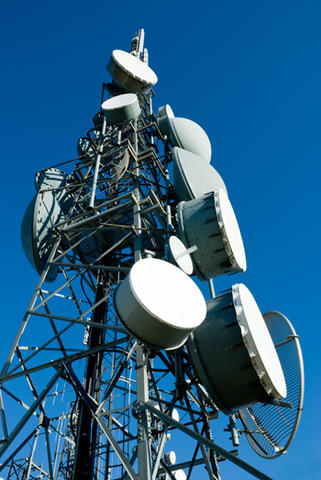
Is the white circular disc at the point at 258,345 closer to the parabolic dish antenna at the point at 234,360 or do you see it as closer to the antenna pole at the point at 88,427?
the parabolic dish antenna at the point at 234,360

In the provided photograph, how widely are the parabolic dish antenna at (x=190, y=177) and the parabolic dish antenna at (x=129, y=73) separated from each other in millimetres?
5656

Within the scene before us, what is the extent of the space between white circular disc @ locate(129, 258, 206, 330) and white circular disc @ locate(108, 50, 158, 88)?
1140cm

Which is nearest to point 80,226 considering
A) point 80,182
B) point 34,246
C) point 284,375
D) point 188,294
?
point 34,246

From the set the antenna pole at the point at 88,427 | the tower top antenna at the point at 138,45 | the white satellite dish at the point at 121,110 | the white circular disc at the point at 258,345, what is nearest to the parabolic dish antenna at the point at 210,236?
the white circular disc at the point at 258,345

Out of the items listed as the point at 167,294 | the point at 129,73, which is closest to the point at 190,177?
the point at 167,294

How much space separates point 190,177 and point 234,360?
5.76 m

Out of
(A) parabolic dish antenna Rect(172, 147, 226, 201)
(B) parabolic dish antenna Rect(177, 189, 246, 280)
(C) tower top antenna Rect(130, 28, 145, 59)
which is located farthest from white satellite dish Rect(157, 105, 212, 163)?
(C) tower top antenna Rect(130, 28, 145, 59)

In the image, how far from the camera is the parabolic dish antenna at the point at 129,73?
1584 cm

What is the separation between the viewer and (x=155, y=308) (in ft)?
20.3

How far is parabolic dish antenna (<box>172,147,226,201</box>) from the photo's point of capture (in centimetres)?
1135

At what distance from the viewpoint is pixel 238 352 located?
24.6 feet

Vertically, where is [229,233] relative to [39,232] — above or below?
below

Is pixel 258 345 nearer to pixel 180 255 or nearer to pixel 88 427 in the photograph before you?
pixel 180 255

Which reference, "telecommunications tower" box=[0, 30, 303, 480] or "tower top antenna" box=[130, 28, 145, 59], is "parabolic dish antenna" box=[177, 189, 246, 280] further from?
"tower top antenna" box=[130, 28, 145, 59]
